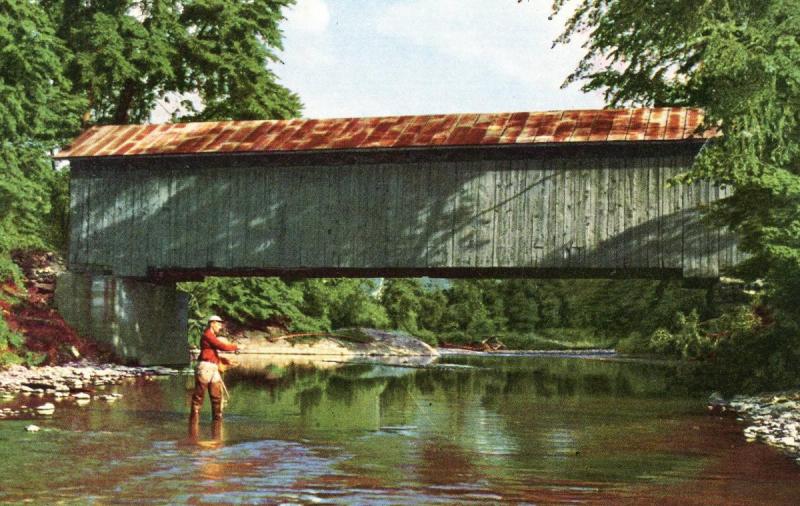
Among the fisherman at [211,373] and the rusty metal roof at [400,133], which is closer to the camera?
the fisherman at [211,373]

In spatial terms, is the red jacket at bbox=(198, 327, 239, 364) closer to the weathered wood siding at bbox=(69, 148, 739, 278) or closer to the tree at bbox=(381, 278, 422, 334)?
the weathered wood siding at bbox=(69, 148, 739, 278)

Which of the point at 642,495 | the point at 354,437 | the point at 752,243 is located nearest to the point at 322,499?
the point at 642,495

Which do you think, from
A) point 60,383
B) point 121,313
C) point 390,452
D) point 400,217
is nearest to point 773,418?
point 390,452

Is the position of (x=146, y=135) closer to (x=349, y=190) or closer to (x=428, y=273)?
(x=349, y=190)

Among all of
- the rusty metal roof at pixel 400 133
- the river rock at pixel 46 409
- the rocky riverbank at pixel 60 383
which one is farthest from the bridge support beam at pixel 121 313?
the river rock at pixel 46 409

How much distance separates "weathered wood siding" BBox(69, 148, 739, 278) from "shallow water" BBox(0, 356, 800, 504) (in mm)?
4071

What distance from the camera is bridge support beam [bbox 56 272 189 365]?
26016mm

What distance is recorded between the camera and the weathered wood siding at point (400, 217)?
22312 millimetres

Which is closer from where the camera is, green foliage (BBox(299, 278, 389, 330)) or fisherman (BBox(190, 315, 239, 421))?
fisherman (BBox(190, 315, 239, 421))

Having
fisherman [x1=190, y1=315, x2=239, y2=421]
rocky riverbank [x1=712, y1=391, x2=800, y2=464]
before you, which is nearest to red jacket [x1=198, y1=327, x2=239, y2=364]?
fisherman [x1=190, y1=315, x2=239, y2=421]

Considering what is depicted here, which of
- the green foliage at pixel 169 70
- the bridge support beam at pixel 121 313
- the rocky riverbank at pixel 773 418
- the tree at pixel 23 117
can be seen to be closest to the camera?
the rocky riverbank at pixel 773 418

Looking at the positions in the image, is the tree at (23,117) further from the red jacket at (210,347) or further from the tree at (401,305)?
the tree at (401,305)

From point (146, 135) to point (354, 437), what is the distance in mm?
15874

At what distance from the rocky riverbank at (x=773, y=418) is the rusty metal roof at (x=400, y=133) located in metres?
6.41
